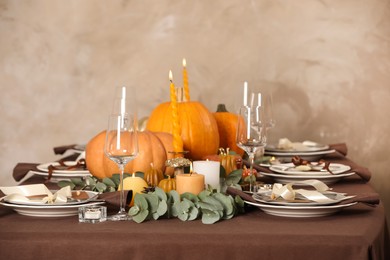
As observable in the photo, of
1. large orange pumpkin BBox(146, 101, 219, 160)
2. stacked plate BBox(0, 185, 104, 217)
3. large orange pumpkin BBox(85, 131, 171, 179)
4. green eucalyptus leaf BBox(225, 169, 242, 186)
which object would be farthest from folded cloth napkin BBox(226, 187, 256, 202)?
large orange pumpkin BBox(146, 101, 219, 160)

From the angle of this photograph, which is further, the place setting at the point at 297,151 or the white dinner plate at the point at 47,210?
the place setting at the point at 297,151

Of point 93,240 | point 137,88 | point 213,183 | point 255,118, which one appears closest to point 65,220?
point 93,240

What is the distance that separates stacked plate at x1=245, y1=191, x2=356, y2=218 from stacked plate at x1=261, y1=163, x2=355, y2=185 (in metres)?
0.57

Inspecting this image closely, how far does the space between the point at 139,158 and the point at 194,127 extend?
0.37 meters

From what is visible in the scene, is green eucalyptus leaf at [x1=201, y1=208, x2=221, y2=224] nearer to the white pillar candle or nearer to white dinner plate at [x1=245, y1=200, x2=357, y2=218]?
white dinner plate at [x1=245, y1=200, x2=357, y2=218]

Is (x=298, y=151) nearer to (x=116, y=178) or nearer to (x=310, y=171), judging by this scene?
(x=310, y=171)

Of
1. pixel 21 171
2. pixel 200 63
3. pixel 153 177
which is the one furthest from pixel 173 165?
pixel 200 63

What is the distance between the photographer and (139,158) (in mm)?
2246

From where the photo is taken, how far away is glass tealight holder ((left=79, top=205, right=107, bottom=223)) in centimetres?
167

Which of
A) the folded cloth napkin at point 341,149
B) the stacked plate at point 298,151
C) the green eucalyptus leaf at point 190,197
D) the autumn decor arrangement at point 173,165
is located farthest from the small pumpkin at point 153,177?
the folded cloth napkin at point 341,149

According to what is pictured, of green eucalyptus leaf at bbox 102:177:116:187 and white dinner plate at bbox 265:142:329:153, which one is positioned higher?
white dinner plate at bbox 265:142:329:153

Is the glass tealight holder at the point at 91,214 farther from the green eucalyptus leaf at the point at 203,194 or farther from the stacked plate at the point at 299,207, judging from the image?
the stacked plate at the point at 299,207

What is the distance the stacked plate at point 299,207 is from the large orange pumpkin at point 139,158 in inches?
22.0

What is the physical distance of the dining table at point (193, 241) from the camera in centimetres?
149
